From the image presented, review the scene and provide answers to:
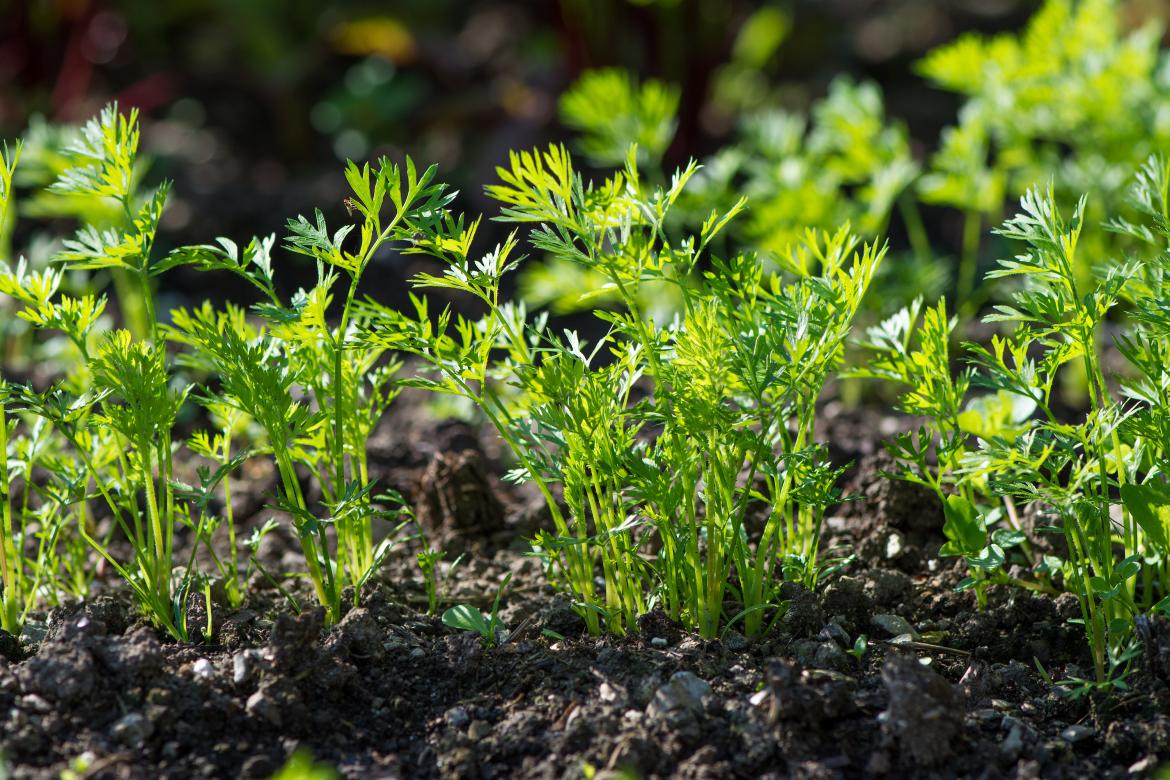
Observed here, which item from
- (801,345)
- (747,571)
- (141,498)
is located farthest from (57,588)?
(801,345)

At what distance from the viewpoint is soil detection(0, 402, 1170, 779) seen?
5.55ft

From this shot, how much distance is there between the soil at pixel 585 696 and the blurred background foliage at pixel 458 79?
1.56m

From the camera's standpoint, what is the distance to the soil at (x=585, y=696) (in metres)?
1.69

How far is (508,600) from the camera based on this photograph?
2.24 m

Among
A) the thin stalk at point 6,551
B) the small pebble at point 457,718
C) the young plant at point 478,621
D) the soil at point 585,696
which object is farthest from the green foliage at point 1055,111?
the thin stalk at point 6,551

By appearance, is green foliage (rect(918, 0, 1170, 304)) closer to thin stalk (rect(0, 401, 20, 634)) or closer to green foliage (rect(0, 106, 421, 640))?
green foliage (rect(0, 106, 421, 640))

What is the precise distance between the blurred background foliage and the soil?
5.10 feet

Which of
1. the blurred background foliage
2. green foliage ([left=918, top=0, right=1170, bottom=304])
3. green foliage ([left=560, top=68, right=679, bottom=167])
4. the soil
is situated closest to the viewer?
the soil

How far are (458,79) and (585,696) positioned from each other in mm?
3480

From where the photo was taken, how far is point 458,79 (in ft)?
16.1

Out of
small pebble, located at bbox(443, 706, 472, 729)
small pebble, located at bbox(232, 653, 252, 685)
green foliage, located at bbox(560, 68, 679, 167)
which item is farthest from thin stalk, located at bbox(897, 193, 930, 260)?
small pebble, located at bbox(232, 653, 252, 685)

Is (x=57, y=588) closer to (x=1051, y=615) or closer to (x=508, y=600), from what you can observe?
(x=508, y=600)

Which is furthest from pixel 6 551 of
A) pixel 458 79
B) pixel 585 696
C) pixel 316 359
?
pixel 458 79

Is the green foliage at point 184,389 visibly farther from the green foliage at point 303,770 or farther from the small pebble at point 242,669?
the green foliage at point 303,770
